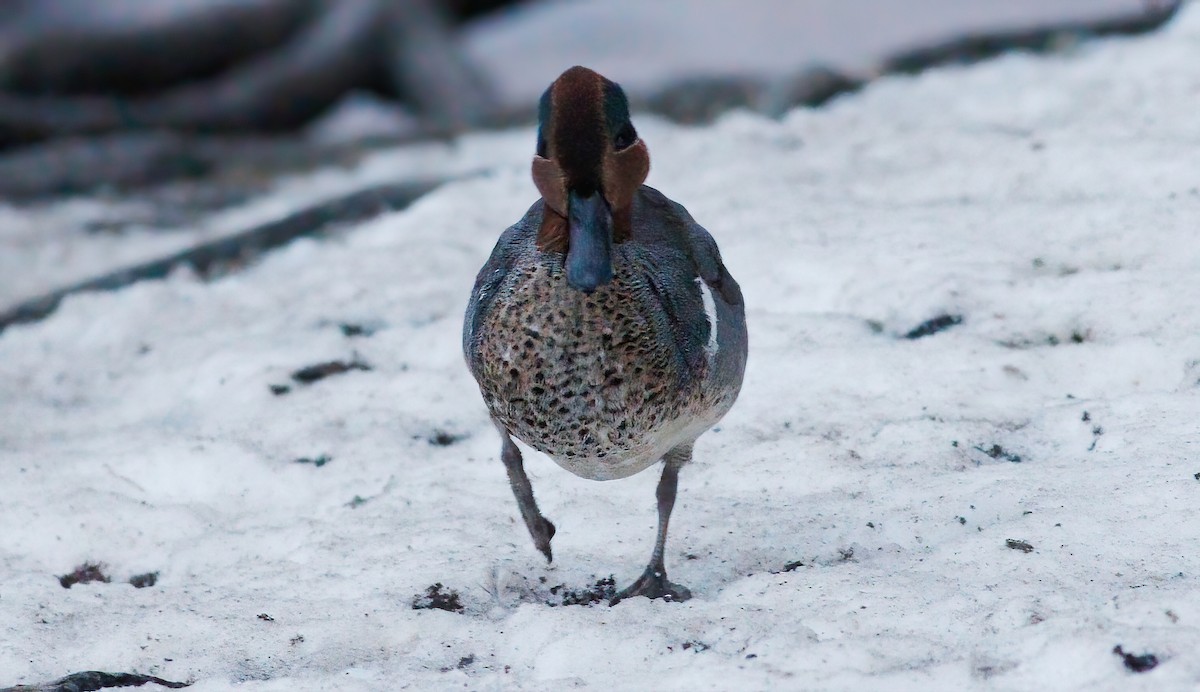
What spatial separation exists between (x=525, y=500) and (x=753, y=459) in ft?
2.54

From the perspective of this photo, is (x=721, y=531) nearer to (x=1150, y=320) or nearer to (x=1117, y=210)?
(x=1150, y=320)

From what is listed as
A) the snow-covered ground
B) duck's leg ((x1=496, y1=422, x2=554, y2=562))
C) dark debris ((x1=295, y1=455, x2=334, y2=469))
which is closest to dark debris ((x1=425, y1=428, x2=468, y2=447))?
the snow-covered ground

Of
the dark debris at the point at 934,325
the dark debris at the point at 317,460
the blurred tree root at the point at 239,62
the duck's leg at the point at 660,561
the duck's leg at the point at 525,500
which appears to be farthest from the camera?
the blurred tree root at the point at 239,62

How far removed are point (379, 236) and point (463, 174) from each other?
969mm

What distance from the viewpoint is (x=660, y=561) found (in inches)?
126

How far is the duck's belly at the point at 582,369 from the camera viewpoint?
2.89 metres

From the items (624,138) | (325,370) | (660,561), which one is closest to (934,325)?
(660,561)

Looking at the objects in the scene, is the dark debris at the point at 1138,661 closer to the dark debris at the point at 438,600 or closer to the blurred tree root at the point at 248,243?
the dark debris at the point at 438,600

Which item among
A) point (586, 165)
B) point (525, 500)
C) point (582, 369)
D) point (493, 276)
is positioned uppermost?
point (586, 165)

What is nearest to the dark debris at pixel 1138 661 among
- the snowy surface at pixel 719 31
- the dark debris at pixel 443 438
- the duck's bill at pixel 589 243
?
the duck's bill at pixel 589 243

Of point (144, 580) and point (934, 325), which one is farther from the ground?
point (934, 325)

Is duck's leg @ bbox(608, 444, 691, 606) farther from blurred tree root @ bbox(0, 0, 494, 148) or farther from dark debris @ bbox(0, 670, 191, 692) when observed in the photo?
blurred tree root @ bbox(0, 0, 494, 148)

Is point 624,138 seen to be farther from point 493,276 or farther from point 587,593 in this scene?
point 587,593

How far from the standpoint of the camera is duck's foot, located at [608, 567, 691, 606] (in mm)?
3123
